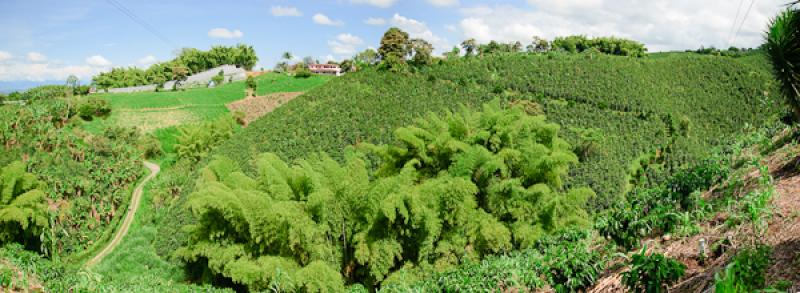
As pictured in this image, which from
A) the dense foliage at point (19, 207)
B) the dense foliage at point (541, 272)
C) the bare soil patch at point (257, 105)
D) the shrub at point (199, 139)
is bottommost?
the dense foliage at point (19, 207)

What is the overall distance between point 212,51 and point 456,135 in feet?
158

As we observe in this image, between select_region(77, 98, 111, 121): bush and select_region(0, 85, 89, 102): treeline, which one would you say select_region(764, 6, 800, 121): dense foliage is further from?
select_region(0, 85, 89, 102): treeline

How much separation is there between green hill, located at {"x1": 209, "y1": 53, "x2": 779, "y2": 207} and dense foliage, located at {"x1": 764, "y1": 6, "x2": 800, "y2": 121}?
38.5ft

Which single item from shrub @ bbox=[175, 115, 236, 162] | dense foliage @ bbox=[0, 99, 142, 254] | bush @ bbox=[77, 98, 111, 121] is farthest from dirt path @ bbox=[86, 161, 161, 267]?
bush @ bbox=[77, 98, 111, 121]

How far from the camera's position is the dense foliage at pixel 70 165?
50.4 feet

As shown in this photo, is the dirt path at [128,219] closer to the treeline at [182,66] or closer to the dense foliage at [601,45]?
the treeline at [182,66]

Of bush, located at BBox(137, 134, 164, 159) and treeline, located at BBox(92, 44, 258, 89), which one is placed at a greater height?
treeline, located at BBox(92, 44, 258, 89)

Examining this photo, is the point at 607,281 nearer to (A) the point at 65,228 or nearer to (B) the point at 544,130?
(B) the point at 544,130

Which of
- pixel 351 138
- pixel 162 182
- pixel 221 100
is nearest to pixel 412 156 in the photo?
pixel 351 138

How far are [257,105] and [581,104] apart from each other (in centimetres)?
2097

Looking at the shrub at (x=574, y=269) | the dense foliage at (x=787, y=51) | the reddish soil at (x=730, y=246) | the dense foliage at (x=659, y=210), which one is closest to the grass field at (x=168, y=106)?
the shrub at (x=574, y=269)

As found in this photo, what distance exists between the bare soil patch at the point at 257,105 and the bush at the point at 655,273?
2756 centimetres

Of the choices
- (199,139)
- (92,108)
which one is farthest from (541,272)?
(92,108)

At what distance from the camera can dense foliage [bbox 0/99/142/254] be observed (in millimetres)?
15359
